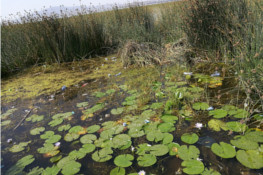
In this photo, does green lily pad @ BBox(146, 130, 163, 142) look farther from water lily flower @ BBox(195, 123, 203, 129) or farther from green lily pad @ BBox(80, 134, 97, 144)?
green lily pad @ BBox(80, 134, 97, 144)

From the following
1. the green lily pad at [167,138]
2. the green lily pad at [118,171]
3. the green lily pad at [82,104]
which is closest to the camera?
the green lily pad at [118,171]

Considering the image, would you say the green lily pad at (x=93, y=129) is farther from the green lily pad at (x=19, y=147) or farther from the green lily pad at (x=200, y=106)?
the green lily pad at (x=200, y=106)

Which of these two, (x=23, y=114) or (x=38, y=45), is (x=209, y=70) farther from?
(x=38, y=45)

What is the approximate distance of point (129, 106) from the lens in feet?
7.76

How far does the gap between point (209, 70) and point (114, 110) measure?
1606mm

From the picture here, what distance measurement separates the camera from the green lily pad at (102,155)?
1.62m

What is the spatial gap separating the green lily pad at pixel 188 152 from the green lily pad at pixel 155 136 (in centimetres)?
22

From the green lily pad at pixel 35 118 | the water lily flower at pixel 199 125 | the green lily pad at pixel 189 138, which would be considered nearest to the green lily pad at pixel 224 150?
the green lily pad at pixel 189 138

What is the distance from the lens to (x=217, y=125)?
5.91 ft

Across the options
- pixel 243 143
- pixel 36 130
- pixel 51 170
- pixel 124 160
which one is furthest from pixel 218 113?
pixel 36 130

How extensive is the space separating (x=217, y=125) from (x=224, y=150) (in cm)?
34

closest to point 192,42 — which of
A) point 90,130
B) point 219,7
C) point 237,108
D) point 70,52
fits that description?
point 219,7

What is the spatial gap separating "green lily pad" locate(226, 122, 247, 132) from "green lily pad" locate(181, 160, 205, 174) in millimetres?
517

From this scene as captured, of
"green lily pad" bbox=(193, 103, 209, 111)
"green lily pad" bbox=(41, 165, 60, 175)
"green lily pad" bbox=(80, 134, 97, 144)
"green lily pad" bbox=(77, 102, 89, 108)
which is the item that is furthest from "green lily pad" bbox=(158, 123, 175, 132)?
"green lily pad" bbox=(77, 102, 89, 108)
